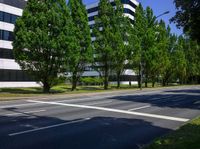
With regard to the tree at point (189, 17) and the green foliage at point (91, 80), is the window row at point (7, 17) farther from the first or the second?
the tree at point (189, 17)

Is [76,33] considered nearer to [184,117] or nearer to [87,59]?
[87,59]

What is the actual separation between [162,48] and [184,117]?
167 feet

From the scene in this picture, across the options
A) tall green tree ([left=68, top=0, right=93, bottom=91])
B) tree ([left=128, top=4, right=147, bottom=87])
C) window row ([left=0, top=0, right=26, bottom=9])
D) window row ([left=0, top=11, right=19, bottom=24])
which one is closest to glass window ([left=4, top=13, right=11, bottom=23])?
window row ([left=0, top=11, right=19, bottom=24])

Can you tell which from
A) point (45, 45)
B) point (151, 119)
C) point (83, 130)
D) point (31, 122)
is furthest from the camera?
point (45, 45)

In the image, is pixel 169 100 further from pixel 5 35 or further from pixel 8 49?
pixel 5 35

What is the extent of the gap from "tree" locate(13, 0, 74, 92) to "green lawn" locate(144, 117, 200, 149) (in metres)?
24.1

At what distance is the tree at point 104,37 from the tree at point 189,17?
35988 millimetres

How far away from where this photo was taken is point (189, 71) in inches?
3590

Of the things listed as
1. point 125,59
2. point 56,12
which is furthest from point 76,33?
point 125,59

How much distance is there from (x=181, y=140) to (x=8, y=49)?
139 feet

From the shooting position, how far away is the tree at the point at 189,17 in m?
10.9

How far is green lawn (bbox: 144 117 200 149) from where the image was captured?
8.75 metres

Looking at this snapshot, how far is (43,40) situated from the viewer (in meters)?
33.6

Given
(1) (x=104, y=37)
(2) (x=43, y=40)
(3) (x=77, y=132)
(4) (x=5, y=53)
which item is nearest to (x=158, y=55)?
(1) (x=104, y=37)
